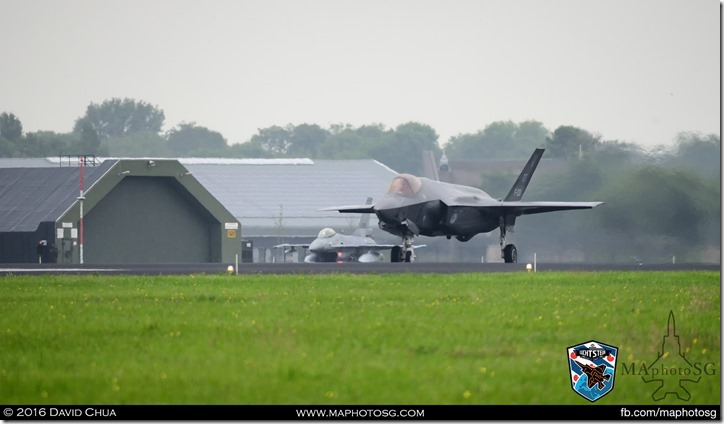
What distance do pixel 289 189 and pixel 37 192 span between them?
26.1 m

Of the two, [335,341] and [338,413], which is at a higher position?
[335,341]

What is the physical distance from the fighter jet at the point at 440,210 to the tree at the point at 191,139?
8652cm

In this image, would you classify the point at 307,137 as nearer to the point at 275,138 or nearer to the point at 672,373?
the point at 275,138

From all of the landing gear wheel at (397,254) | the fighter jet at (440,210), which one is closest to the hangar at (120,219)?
the fighter jet at (440,210)

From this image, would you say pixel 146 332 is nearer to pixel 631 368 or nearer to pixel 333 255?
pixel 631 368

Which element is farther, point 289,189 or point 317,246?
point 289,189

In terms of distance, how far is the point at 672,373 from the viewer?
1448 cm

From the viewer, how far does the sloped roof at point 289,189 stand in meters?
77.8

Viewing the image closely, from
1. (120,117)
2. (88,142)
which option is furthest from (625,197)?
(120,117)

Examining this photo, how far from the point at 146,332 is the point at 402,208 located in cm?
2614

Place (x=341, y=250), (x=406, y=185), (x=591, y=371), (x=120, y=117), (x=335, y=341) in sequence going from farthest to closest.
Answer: (x=120, y=117) < (x=341, y=250) < (x=406, y=185) < (x=335, y=341) < (x=591, y=371)

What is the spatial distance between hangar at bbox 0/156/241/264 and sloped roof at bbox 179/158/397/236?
18433 mm

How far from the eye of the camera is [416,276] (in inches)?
Result: 1277

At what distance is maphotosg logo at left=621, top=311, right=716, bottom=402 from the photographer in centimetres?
1362
